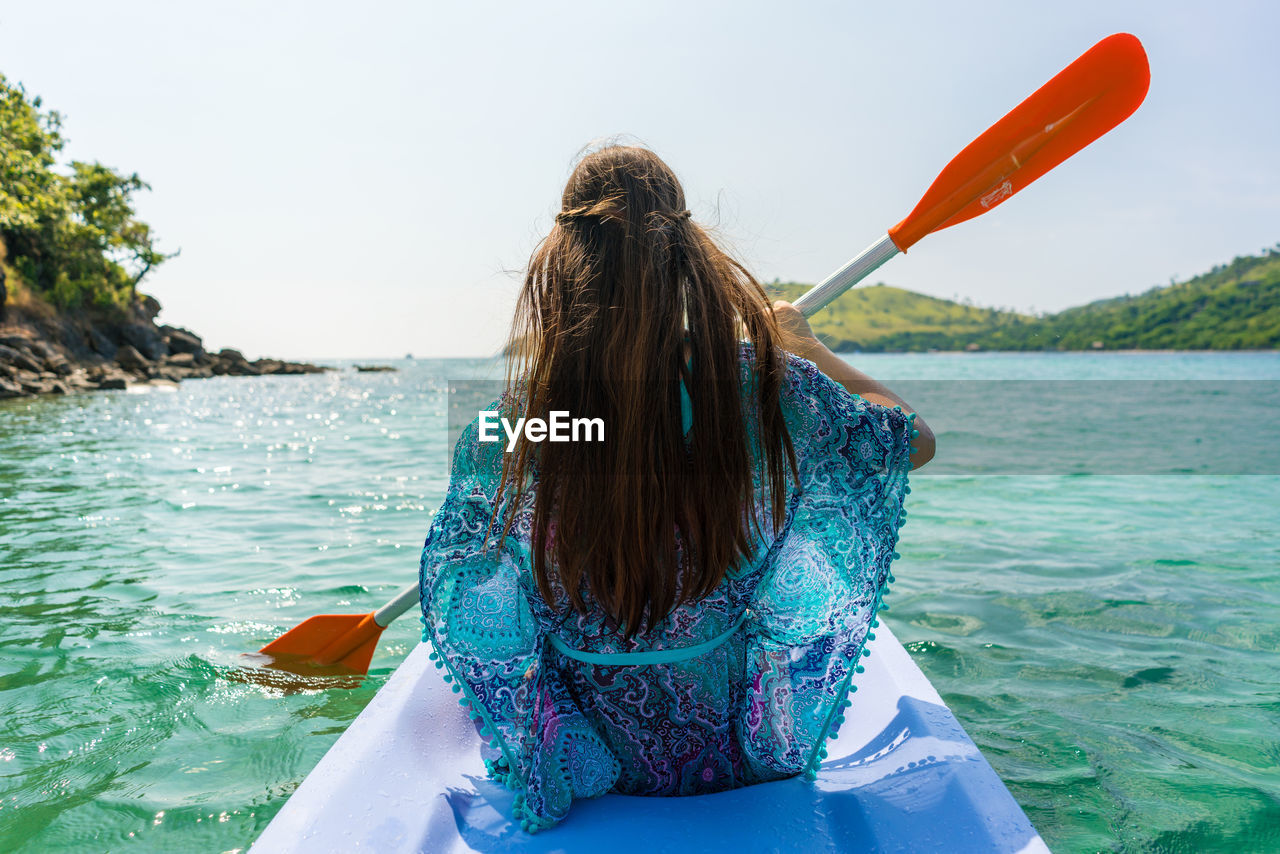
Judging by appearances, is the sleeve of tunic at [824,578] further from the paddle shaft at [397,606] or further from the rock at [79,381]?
the rock at [79,381]

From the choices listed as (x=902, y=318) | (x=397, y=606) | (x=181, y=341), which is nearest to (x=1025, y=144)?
(x=397, y=606)

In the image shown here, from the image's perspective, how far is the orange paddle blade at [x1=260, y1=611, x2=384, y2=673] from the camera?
296 centimetres

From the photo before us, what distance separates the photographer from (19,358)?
1867 cm

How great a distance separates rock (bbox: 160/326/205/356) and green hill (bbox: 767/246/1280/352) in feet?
112

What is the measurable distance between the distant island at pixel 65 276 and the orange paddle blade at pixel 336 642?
61.3ft

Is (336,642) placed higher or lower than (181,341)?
lower

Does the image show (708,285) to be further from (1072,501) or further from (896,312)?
(896,312)

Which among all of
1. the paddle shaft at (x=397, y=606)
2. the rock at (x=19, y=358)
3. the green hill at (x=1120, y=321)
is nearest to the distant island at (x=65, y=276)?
the rock at (x=19, y=358)

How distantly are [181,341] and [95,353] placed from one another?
32.1ft

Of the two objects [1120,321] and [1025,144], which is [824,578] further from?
[1120,321]

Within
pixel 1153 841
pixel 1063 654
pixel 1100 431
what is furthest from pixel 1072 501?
pixel 1100 431

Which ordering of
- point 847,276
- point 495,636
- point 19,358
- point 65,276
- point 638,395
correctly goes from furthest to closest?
1. point 65,276
2. point 19,358
3. point 847,276
4. point 495,636
5. point 638,395

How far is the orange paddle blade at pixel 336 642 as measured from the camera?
2.96 meters

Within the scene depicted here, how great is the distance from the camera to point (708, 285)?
1.33 meters
